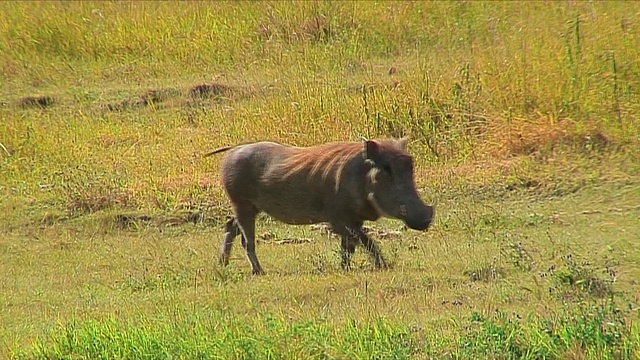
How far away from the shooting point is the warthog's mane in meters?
7.56

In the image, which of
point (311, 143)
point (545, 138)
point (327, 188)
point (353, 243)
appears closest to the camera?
point (353, 243)

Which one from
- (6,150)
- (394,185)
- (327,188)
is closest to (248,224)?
(327,188)

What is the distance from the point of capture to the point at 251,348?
574 cm

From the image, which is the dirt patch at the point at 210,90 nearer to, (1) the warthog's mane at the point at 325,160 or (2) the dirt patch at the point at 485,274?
(1) the warthog's mane at the point at 325,160

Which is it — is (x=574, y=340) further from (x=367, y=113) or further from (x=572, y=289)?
(x=367, y=113)

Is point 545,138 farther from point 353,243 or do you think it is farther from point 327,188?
point 353,243

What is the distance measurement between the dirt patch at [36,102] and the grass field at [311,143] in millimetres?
16

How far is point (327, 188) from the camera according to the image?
7.62m

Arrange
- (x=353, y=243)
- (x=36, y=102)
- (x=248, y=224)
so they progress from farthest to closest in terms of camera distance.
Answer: (x=36, y=102) → (x=248, y=224) → (x=353, y=243)

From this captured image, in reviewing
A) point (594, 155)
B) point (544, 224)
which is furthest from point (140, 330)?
point (594, 155)

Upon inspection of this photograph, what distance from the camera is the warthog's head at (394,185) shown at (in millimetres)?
7348

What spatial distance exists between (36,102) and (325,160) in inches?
272

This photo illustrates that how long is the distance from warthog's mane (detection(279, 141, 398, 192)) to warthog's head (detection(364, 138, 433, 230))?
9 centimetres

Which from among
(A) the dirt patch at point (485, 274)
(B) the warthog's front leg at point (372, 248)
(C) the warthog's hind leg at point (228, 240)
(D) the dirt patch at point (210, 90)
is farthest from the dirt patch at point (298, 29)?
(A) the dirt patch at point (485, 274)
